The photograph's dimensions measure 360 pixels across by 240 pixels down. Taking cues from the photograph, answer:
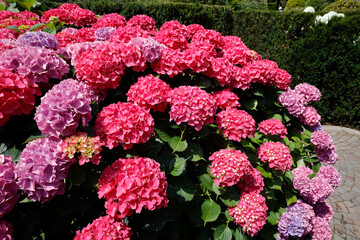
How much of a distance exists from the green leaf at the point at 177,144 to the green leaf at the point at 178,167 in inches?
3.2

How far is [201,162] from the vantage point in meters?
2.08

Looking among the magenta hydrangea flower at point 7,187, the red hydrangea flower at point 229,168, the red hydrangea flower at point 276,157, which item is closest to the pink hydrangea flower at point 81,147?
the magenta hydrangea flower at point 7,187

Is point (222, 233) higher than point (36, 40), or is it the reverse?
point (36, 40)

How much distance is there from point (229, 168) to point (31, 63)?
154 centimetres

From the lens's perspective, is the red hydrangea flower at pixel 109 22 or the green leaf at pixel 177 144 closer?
the green leaf at pixel 177 144

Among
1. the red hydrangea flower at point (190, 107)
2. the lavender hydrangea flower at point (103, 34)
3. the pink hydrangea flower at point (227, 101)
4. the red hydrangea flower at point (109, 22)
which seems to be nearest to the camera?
the red hydrangea flower at point (190, 107)

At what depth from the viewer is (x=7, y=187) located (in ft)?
3.91

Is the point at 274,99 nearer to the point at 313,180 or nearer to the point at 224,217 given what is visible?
the point at 313,180

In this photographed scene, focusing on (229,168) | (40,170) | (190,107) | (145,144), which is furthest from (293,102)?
(40,170)

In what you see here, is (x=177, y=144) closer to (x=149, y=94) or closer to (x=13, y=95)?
(x=149, y=94)

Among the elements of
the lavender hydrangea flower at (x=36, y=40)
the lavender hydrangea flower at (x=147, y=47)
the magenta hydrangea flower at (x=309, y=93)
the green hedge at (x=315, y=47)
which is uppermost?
the lavender hydrangea flower at (x=147, y=47)

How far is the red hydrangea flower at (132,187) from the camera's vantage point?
1.30m

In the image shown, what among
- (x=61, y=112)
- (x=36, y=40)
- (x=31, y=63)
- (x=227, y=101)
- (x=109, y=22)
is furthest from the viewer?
(x=109, y=22)

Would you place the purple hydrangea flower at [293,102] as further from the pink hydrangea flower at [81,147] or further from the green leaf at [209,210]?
the pink hydrangea flower at [81,147]
